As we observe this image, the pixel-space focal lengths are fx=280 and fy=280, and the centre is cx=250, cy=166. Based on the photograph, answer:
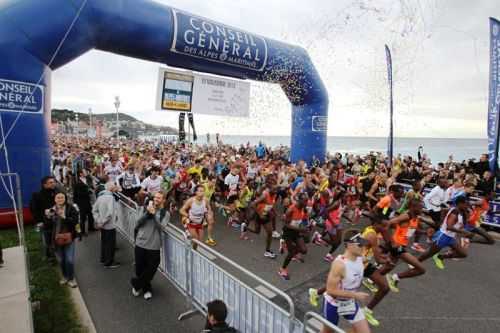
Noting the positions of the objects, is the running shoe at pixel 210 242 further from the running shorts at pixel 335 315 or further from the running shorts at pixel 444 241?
the running shorts at pixel 444 241

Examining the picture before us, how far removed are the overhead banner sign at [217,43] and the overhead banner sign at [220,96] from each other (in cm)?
137

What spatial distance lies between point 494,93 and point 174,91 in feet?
33.8

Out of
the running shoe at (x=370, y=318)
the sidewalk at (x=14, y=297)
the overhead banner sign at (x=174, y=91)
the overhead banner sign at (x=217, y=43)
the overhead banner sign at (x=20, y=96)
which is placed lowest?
the running shoe at (x=370, y=318)

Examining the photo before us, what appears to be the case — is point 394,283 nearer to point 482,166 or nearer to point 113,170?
point 482,166

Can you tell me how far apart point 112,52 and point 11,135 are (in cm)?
330

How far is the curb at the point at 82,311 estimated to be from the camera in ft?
11.7

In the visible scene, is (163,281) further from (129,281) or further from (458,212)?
(458,212)

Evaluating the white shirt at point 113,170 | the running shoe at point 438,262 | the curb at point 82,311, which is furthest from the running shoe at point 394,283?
the white shirt at point 113,170

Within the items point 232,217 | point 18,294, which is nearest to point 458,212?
point 232,217

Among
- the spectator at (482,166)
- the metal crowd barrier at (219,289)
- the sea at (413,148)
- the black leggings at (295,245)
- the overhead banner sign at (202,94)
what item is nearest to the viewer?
the metal crowd barrier at (219,289)

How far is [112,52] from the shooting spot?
7.82 metres

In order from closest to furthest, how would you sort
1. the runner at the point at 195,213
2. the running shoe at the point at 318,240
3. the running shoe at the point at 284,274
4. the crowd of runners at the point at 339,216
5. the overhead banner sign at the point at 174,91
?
the crowd of runners at the point at 339,216 < the running shoe at the point at 284,274 < the runner at the point at 195,213 < the running shoe at the point at 318,240 < the overhead banner sign at the point at 174,91

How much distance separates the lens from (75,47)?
22.2 feet

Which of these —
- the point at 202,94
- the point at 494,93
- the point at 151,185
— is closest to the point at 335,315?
the point at 151,185
